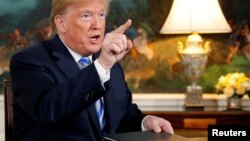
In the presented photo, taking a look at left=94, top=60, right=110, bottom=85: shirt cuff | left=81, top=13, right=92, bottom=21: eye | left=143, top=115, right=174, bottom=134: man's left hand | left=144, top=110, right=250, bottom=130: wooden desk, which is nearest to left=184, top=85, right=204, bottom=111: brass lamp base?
left=144, top=110, right=250, bottom=130: wooden desk

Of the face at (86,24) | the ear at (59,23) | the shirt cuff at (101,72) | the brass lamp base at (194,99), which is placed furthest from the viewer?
the brass lamp base at (194,99)

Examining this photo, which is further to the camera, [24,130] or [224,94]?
[224,94]

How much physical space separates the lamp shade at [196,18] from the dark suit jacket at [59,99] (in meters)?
1.91

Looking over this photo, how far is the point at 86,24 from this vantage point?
81.8 inches

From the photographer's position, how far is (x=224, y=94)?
15.4 ft

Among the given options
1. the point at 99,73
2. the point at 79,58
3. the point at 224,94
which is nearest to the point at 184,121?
the point at 224,94

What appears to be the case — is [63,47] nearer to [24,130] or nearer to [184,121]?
[24,130]

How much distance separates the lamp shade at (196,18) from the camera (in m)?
4.25

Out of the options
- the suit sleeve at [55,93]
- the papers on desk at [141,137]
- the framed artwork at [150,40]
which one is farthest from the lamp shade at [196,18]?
the papers on desk at [141,137]

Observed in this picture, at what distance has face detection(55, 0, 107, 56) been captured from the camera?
2074 mm

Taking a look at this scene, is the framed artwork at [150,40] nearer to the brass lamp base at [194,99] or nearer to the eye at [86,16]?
the brass lamp base at [194,99]

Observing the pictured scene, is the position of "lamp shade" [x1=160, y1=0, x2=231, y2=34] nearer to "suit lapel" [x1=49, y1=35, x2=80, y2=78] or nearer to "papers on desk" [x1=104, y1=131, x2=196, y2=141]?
"suit lapel" [x1=49, y1=35, x2=80, y2=78]

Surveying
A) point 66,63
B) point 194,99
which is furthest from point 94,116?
point 194,99

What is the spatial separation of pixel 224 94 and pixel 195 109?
382 mm
